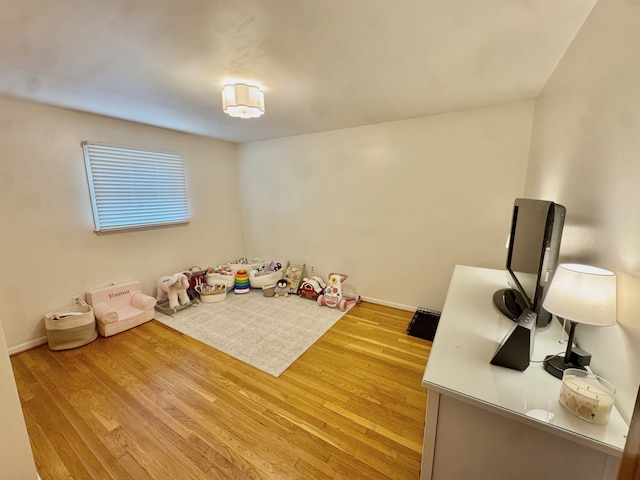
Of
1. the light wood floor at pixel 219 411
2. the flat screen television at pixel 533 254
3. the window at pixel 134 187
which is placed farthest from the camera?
the window at pixel 134 187

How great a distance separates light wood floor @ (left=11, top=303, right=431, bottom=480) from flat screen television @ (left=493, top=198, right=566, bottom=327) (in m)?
0.95

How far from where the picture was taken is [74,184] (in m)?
2.59

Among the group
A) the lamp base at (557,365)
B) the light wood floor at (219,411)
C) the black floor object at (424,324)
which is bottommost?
the light wood floor at (219,411)

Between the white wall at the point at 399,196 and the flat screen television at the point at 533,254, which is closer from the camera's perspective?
the flat screen television at the point at 533,254

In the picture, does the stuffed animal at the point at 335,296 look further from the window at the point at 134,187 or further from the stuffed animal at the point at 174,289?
the window at the point at 134,187

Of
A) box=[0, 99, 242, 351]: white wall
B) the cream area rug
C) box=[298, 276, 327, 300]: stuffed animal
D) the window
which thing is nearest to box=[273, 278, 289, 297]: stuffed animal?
the cream area rug

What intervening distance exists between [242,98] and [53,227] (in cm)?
236

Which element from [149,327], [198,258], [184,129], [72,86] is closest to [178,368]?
[149,327]

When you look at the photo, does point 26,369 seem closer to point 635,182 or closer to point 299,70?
point 299,70

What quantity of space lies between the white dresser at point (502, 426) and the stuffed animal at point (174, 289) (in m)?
3.03

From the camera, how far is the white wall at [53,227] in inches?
89.1

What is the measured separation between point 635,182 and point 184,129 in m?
3.92

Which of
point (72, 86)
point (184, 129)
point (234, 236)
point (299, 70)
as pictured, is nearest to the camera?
point (299, 70)

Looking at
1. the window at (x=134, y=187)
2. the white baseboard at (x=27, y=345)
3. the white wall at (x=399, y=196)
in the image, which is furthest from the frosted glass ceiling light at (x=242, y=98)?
the white baseboard at (x=27, y=345)
